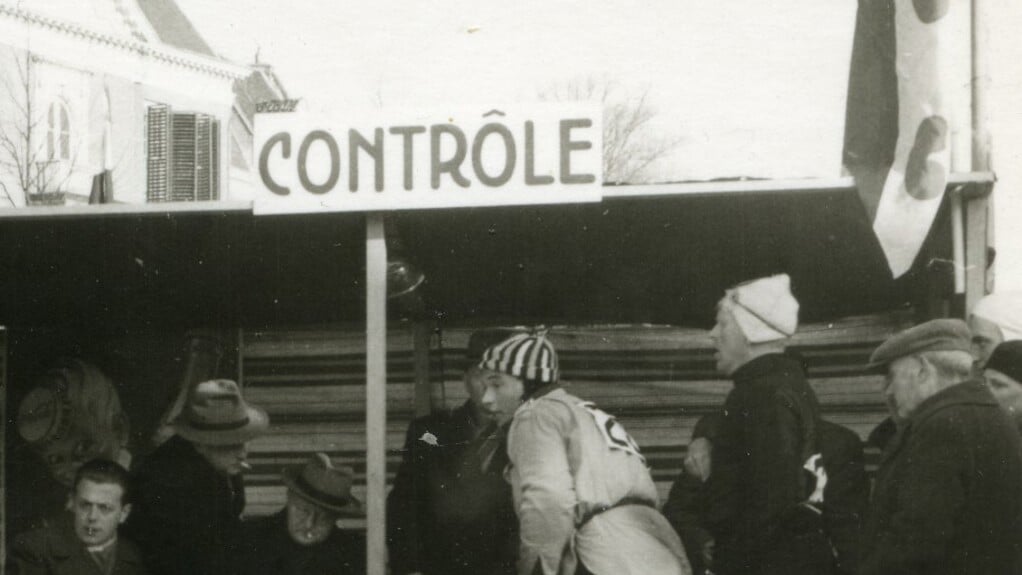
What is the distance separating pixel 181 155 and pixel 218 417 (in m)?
19.1

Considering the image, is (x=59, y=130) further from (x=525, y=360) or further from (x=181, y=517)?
(x=525, y=360)

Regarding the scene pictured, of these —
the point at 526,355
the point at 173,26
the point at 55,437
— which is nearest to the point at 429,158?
the point at 526,355

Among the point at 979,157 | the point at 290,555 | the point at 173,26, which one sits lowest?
the point at 290,555

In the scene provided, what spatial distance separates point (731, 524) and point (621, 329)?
296 cm

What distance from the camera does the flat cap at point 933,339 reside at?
13.0 feet

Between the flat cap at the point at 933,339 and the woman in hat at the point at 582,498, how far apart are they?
0.97 meters

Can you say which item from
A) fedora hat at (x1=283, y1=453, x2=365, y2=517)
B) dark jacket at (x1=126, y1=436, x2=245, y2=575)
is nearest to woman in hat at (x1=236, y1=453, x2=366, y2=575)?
fedora hat at (x1=283, y1=453, x2=365, y2=517)

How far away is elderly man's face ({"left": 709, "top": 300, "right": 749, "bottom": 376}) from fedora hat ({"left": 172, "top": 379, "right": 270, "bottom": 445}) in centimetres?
267

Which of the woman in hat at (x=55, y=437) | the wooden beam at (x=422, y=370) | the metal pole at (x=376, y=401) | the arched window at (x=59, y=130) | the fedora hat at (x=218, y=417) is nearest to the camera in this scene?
the metal pole at (x=376, y=401)

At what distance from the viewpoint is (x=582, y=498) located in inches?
171

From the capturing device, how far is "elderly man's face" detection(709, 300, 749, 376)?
14.7ft

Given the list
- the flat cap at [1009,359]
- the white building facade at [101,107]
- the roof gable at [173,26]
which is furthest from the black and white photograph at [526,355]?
the roof gable at [173,26]

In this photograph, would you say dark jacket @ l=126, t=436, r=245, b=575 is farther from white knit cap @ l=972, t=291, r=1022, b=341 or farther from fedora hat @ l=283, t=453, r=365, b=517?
white knit cap @ l=972, t=291, r=1022, b=341

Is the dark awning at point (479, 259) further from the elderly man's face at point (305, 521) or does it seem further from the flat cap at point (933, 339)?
the elderly man's face at point (305, 521)
